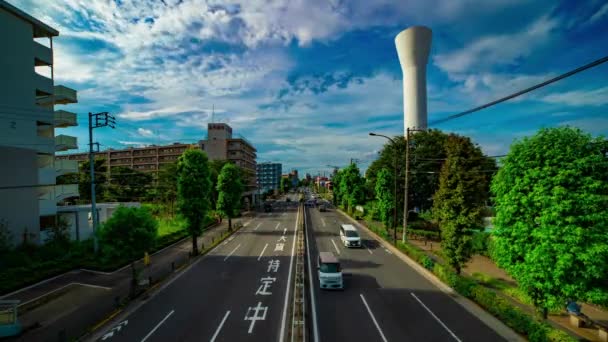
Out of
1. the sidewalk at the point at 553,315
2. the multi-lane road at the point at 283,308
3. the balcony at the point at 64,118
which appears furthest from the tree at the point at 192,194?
the sidewalk at the point at 553,315

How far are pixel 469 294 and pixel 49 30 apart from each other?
143 feet

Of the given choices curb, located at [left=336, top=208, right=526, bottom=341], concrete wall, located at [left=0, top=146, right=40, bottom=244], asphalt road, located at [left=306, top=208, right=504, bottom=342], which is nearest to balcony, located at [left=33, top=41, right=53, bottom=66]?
concrete wall, located at [left=0, top=146, right=40, bottom=244]

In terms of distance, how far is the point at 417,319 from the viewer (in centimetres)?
1459

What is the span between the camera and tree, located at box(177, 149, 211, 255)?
88.5 feet

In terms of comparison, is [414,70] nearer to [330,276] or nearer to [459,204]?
[459,204]

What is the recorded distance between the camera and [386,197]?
115 ft

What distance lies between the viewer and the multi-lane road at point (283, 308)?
13.2m

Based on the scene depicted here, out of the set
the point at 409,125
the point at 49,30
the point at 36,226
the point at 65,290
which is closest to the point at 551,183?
the point at 65,290

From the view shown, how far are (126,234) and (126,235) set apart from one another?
64 millimetres

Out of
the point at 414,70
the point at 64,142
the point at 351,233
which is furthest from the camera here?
the point at 414,70

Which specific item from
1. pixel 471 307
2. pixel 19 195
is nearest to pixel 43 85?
pixel 19 195

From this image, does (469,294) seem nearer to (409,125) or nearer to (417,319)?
(417,319)

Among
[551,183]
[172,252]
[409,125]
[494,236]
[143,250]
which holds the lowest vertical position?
[172,252]

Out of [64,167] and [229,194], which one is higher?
[64,167]
